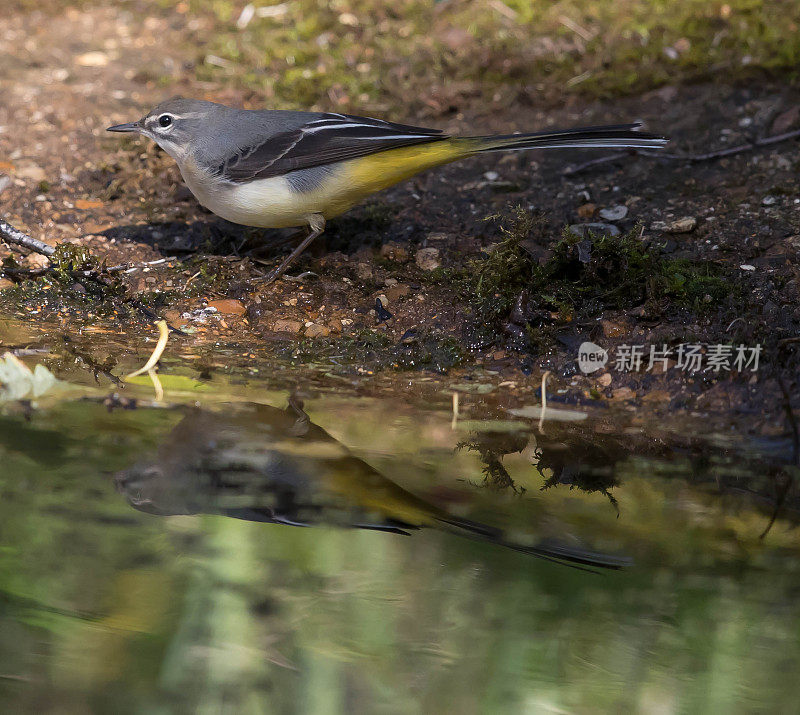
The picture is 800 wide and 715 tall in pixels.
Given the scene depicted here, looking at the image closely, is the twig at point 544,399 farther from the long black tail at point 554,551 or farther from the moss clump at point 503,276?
Result: the long black tail at point 554,551

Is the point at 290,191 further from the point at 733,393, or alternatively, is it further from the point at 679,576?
the point at 679,576

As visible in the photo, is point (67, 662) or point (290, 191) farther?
point (290, 191)

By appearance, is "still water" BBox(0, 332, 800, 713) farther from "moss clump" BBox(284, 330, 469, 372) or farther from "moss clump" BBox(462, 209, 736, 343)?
"moss clump" BBox(462, 209, 736, 343)

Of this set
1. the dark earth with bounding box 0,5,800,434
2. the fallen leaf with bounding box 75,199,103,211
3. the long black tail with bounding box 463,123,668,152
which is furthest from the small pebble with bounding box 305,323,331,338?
the fallen leaf with bounding box 75,199,103,211

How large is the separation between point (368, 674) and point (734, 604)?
1191 mm

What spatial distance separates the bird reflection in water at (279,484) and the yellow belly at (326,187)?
1488 mm

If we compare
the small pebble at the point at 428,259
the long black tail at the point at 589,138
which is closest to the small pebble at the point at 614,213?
the long black tail at the point at 589,138

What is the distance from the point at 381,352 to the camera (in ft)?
14.7

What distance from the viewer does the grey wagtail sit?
189 inches

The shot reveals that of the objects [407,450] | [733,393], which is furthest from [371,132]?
[733,393]

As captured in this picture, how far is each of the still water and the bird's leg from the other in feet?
3.99

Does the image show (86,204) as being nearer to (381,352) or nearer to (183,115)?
(183,115)

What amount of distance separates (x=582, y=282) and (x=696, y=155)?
1850 mm

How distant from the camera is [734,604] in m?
2.87
